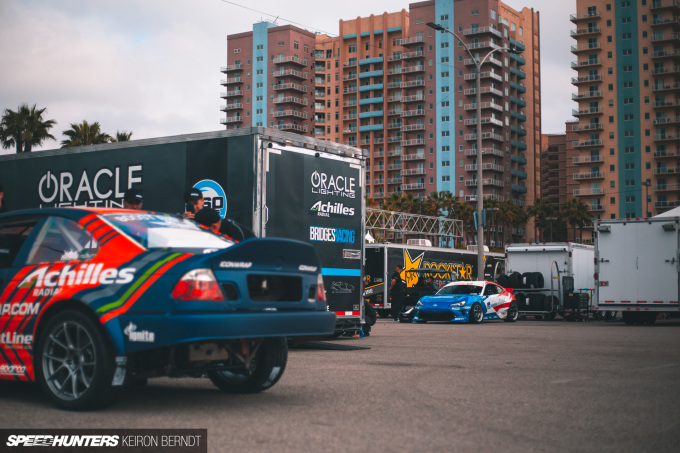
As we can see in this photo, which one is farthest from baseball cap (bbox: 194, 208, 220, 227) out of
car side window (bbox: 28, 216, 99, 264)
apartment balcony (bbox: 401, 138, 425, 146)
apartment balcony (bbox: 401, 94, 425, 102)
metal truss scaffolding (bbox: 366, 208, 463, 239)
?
apartment balcony (bbox: 401, 94, 425, 102)

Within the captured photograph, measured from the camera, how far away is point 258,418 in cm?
589

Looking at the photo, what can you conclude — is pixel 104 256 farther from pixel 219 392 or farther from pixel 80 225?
pixel 219 392

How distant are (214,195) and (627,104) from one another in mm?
110459

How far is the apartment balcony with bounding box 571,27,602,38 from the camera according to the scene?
11488 centimetres

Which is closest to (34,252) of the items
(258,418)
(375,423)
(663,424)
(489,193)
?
(258,418)

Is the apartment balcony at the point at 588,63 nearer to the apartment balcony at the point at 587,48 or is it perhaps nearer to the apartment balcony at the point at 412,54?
the apartment balcony at the point at 587,48

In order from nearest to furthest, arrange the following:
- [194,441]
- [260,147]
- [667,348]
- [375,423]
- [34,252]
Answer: [194,441], [375,423], [34,252], [260,147], [667,348]

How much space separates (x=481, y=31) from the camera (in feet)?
380

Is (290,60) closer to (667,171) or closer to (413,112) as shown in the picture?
(413,112)

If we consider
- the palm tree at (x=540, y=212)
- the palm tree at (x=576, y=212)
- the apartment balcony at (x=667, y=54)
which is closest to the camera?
the apartment balcony at (x=667, y=54)

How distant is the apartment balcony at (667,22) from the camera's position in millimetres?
108812

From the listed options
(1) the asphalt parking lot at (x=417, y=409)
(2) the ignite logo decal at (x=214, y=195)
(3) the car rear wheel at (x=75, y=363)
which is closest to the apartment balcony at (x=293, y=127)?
(2) the ignite logo decal at (x=214, y=195)

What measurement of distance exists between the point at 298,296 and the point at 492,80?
114803 mm

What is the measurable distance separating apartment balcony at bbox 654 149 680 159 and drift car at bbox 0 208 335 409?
367 ft
